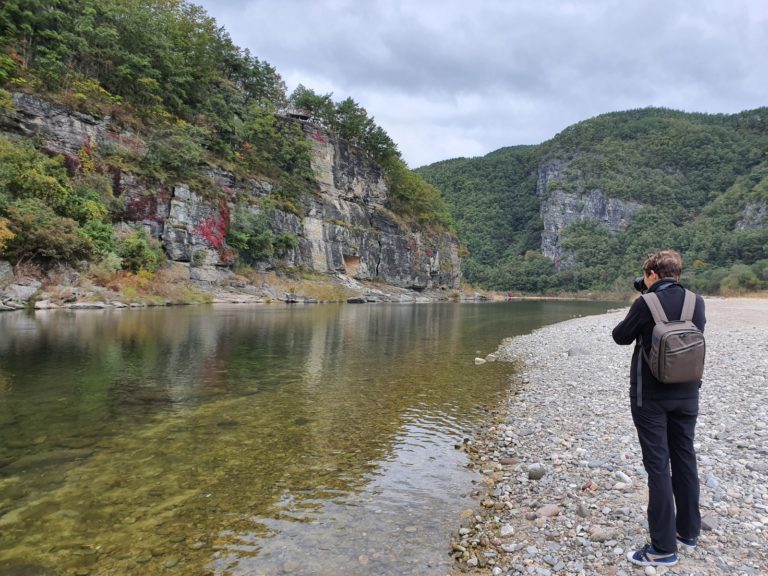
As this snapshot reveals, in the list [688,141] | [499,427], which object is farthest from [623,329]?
[688,141]

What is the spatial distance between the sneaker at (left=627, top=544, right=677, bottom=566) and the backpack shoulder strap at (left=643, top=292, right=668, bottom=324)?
1.89m

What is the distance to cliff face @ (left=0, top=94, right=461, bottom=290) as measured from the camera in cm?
3847

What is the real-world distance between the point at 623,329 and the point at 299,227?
188 ft

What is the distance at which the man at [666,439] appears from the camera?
12.0 feet

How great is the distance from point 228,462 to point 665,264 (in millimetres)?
6048

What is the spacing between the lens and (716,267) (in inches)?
3597

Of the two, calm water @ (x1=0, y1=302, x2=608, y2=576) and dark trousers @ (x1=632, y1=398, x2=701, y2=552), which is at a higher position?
dark trousers @ (x1=632, y1=398, x2=701, y2=552)

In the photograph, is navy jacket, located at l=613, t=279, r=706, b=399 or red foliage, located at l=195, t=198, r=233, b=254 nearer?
navy jacket, located at l=613, t=279, r=706, b=399

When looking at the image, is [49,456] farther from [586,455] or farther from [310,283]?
[310,283]

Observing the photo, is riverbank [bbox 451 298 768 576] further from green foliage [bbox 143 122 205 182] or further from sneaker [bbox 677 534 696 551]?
green foliage [bbox 143 122 205 182]

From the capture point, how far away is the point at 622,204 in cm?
15950

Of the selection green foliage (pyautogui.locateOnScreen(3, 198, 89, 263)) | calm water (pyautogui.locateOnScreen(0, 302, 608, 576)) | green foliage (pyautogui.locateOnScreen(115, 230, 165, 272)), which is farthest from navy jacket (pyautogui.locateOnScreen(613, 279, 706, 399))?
green foliage (pyautogui.locateOnScreen(115, 230, 165, 272))

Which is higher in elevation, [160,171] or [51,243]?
[160,171]

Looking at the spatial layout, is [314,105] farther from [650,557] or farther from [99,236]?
[650,557]
